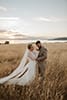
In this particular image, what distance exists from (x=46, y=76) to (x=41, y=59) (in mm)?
277

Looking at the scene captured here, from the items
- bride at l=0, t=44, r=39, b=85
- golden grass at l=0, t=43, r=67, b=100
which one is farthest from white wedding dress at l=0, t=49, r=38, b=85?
golden grass at l=0, t=43, r=67, b=100

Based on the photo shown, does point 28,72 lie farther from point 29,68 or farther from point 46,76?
point 46,76

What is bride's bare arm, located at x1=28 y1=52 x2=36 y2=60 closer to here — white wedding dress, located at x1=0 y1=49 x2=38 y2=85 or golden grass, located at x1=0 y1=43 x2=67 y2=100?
white wedding dress, located at x1=0 y1=49 x2=38 y2=85

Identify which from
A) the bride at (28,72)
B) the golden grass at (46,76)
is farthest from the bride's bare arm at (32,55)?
the golden grass at (46,76)

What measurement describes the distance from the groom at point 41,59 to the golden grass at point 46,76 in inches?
3.5

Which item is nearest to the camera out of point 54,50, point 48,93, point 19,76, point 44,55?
point 48,93

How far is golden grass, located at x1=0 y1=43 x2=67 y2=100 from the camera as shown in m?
A: 3.38

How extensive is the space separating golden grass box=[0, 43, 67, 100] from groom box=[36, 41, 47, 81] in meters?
0.09

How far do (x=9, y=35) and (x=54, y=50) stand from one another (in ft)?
2.14

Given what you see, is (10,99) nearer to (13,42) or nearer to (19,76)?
(19,76)

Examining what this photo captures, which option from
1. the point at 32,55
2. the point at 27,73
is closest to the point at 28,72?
the point at 27,73

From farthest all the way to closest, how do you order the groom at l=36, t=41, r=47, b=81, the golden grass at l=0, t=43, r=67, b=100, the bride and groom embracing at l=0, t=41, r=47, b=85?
1. the bride and groom embracing at l=0, t=41, r=47, b=85
2. the groom at l=36, t=41, r=47, b=81
3. the golden grass at l=0, t=43, r=67, b=100

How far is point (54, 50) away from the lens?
4.49 metres

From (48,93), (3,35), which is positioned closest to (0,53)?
(3,35)
